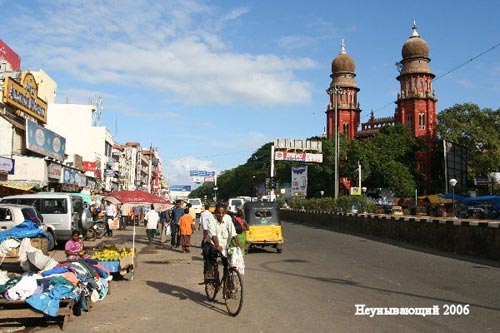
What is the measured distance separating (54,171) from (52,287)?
81.4 ft

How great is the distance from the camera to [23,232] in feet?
41.1

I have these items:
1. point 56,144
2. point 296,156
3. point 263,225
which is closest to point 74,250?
point 263,225

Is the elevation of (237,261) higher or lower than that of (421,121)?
lower

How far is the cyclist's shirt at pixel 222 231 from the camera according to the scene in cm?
832

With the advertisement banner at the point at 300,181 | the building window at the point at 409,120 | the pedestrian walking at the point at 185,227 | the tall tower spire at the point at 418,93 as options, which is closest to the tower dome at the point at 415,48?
the tall tower spire at the point at 418,93

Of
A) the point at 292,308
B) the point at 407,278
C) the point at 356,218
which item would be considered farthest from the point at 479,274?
the point at 356,218

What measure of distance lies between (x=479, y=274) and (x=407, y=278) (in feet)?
7.37

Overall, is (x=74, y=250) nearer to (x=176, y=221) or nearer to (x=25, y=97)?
(x=176, y=221)

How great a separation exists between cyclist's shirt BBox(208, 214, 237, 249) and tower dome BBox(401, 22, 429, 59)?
83.2 m

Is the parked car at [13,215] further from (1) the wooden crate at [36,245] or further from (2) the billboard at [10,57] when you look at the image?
(2) the billboard at [10,57]

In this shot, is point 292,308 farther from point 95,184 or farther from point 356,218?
point 95,184

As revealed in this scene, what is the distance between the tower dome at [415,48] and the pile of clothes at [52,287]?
84505 mm

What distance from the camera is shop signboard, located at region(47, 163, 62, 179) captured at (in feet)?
95.0

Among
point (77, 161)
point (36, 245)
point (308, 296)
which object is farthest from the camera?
point (77, 161)
